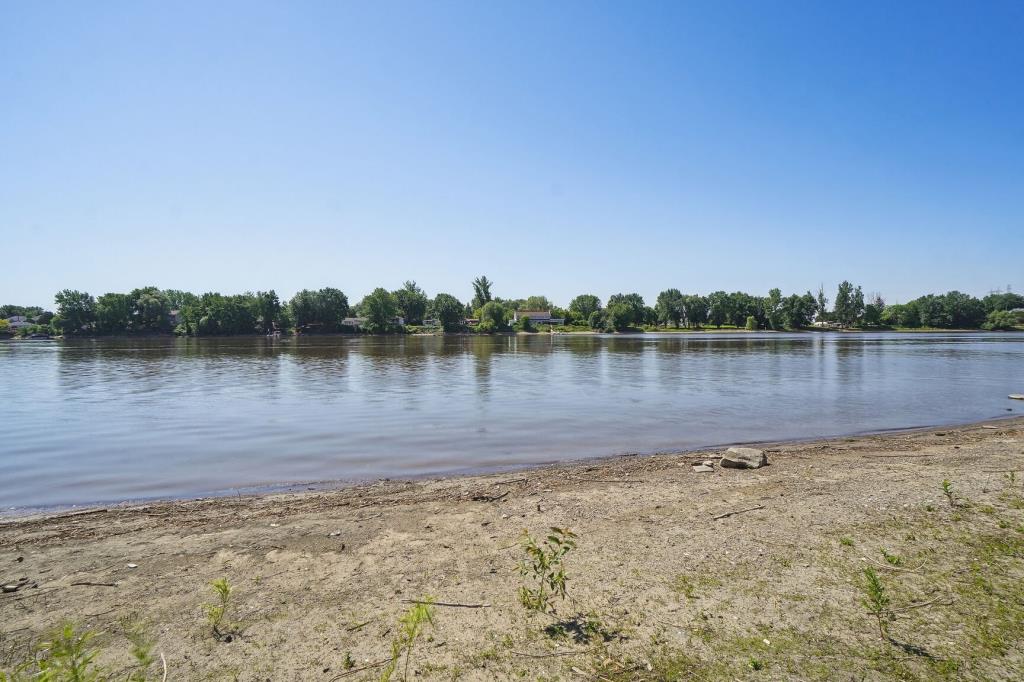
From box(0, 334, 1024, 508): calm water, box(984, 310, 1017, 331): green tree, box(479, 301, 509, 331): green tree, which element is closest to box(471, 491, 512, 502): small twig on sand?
box(0, 334, 1024, 508): calm water

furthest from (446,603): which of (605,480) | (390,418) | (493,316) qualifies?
(493,316)

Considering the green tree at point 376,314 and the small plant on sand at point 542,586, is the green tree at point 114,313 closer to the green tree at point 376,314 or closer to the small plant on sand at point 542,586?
the green tree at point 376,314

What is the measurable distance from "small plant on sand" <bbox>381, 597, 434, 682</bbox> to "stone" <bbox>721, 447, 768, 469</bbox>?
9151mm

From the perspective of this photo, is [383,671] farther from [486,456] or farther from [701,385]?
[701,385]

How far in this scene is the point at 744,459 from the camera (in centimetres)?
1236

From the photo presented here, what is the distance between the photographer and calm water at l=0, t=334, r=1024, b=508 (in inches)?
541

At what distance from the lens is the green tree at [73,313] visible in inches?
6038

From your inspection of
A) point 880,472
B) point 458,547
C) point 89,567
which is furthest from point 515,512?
point 880,472

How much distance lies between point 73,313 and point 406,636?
198 meters

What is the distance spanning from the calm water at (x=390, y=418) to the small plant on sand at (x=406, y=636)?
818 cm

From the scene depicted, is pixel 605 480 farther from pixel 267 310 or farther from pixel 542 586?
pixel 267 310

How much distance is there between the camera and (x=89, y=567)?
275 inches

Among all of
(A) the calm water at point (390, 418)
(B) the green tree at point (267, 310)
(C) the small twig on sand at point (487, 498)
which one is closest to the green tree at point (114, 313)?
(B) the green tree at point (267, 310)

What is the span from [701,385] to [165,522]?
97.1ft
